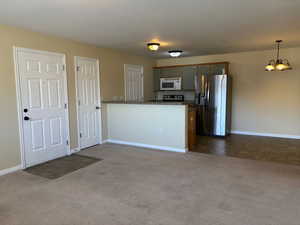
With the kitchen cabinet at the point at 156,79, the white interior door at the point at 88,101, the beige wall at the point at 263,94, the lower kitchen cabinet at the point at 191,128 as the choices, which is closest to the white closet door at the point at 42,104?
the white interior door at the point at 88,101

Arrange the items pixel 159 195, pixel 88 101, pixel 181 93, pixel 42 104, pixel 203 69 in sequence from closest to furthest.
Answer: pixel 159 195 → pixel 42 104 → pixel 88 101 → pixel 203 69 → pixel 181 93

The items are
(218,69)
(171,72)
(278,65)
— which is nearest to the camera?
(278,65)

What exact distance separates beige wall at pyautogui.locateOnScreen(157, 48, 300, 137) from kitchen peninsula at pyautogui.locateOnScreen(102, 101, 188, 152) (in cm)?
267

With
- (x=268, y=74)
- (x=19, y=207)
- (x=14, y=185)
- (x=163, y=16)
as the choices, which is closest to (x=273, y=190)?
(x=163, y=16)

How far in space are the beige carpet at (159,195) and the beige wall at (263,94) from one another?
2575 millimetres

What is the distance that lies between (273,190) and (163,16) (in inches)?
110

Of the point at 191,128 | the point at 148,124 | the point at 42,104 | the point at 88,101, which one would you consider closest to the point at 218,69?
the point at 191,128

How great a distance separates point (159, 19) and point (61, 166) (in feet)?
9.75

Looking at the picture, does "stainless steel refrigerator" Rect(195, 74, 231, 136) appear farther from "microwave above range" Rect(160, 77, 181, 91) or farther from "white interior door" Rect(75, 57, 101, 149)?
"white interior door" Rect(75, 57, 101, 149)

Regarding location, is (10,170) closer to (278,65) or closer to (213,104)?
(213,104)

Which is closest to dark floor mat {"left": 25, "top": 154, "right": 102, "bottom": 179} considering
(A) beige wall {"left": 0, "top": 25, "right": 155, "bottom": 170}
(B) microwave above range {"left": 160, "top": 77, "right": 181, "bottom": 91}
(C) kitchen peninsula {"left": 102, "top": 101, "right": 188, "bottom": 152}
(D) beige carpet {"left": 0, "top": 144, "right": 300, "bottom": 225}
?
(D) beige carpet {"left": 0, "top": 144, "right": 300, "bottom": 225}

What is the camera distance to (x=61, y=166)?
12.5 feet

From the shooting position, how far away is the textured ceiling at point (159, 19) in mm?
2578

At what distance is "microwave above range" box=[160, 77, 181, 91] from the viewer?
273 inches
